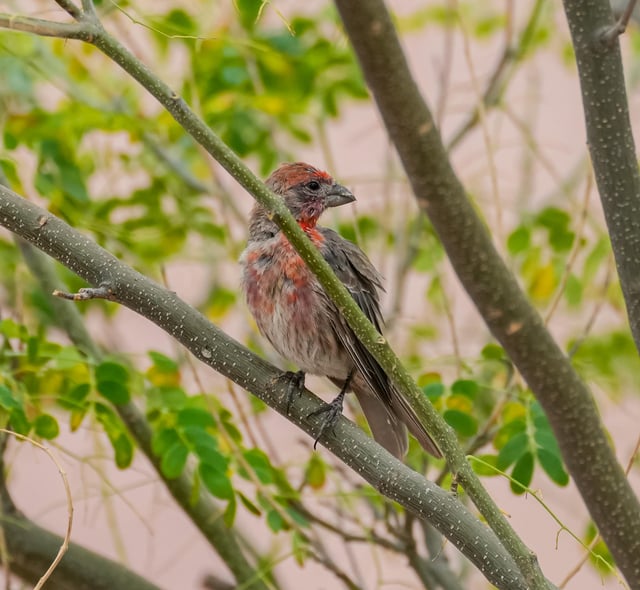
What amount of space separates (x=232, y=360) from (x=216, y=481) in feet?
1.83

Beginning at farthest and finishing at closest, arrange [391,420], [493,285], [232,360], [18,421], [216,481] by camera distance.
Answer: [391,420], [216,481], [18,421], [232,360], [493,285]

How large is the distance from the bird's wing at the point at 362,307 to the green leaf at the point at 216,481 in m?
0.55

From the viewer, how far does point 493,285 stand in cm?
186

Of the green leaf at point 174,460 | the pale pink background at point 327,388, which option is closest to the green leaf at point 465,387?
the green leaf at point 174,460

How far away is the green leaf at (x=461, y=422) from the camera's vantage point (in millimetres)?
2955

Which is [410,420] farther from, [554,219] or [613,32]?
[613,32]

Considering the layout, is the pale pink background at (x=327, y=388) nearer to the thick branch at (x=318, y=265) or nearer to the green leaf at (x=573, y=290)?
the green leaf at (x=573, y=290)

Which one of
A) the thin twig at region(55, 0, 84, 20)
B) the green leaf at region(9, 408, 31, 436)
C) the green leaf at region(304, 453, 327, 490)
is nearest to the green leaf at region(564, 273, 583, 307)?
the green leaf at region(304, 453, 327, 490)

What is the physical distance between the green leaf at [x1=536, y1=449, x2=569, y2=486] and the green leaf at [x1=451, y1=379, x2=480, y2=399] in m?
0.31

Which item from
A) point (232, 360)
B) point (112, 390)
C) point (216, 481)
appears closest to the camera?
point (232, 360)

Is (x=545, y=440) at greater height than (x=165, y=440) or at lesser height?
greater

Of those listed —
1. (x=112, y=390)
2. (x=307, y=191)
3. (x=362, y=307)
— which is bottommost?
(x=112, y=390)

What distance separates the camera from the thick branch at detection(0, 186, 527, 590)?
2.10 m

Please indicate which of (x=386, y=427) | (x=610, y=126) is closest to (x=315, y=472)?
(x=386, y=427)
